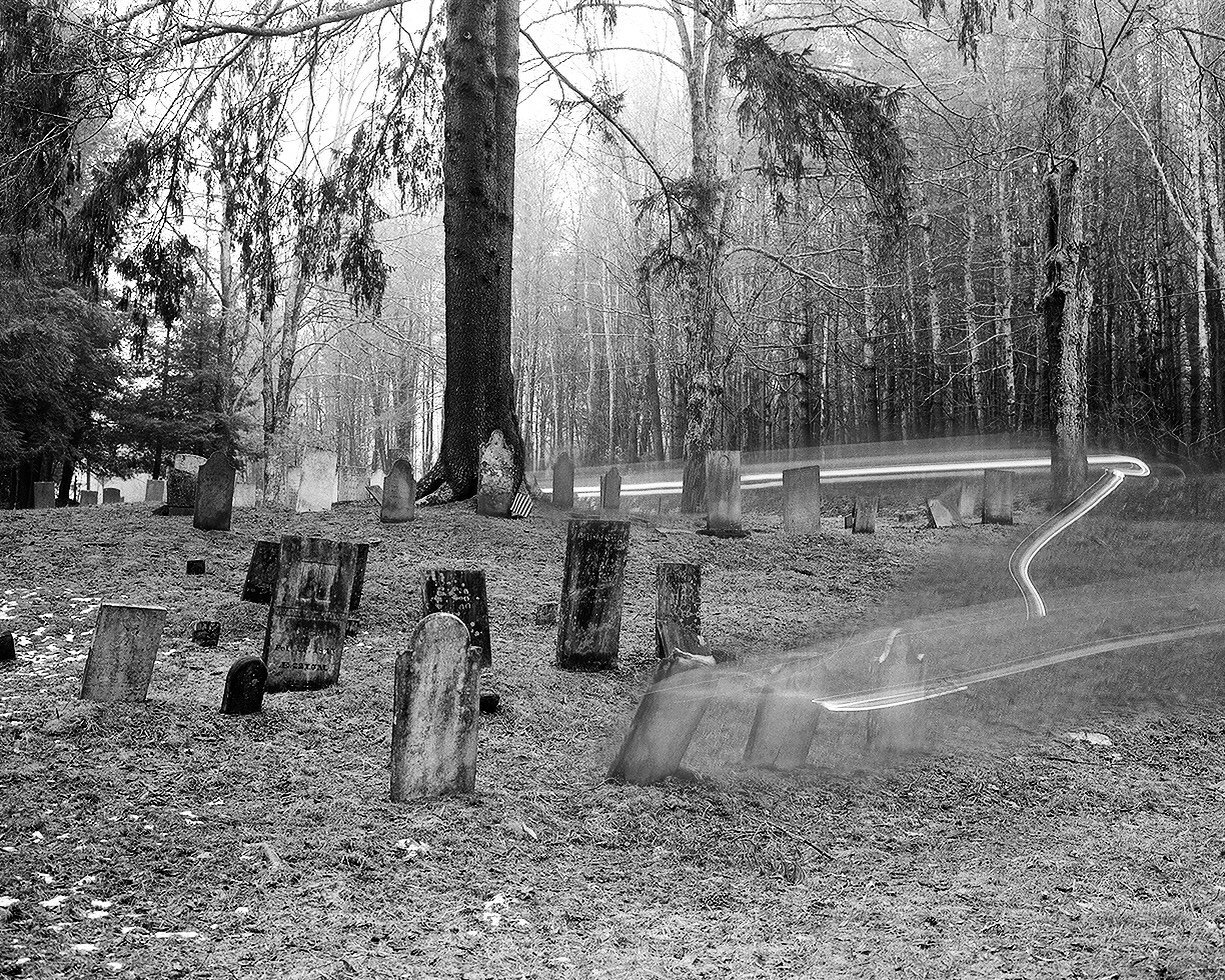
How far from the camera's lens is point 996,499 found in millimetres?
11188

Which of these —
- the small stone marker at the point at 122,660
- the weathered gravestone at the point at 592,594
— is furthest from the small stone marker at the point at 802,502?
the small stone marker at the point at 122,660

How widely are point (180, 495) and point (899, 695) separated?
769cm

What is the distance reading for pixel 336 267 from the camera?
→ 11797mm

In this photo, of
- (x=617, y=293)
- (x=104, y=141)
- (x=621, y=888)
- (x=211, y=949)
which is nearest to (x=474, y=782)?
(x=621, y=888)

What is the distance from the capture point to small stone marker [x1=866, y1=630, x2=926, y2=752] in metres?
4.25

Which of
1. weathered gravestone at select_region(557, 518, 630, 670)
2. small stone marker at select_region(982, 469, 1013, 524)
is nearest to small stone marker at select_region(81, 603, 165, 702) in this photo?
weathered gravestone at select_region(557, 518, 630, 670)

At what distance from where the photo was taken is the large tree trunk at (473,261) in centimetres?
936

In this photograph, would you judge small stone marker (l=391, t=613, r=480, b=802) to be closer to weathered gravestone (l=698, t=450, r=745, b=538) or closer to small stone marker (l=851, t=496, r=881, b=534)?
weathered gravestone (l=698, t=450, r=745, b=538)

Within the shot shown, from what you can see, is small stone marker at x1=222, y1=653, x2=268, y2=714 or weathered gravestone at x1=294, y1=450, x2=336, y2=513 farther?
weathered gravestone at x1=294, y1=450, x2=336, y2=513

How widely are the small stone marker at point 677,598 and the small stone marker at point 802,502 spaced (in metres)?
4.77

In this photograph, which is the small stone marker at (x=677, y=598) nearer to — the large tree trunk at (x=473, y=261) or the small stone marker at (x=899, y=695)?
the small stone marker at (x=899, y=695)

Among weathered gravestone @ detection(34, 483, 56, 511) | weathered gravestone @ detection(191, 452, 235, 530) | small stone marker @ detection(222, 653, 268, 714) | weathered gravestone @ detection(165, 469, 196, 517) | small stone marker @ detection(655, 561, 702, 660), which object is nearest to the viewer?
small stone marker @ detection(222, 653, 268, 714)

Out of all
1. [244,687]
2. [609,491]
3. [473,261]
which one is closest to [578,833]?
[244,687]

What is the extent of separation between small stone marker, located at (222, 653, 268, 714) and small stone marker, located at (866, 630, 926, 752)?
107 inches
